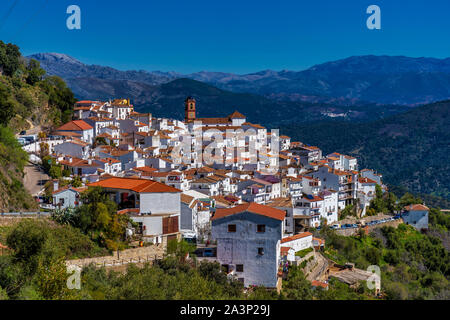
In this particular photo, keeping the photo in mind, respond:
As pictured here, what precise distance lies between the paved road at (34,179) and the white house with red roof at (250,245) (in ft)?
37.2

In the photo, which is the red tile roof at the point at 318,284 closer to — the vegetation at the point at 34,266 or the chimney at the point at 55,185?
the vegetation at the point at 34,266

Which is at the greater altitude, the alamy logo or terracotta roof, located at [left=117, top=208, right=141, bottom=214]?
terracotta roof, located at [left=117, top=208, right=141, bottom=214]

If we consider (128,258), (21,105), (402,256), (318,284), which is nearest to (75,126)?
(21,105)

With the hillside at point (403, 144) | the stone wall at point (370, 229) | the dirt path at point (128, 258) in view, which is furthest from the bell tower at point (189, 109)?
the hillside at point (403, 144)

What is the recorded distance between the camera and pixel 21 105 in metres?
34.8

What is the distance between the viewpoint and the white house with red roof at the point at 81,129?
35.4 metres

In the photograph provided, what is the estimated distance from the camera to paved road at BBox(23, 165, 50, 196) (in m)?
25.6

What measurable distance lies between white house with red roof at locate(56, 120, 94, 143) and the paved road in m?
7.12

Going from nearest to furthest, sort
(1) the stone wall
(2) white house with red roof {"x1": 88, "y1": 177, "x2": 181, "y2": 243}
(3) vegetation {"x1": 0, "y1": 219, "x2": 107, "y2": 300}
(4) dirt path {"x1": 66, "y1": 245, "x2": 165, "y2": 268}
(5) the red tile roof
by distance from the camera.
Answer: (3) vegetation {"x1": 0, "y1": 219, "x2": 107, "y2": 300} → (4) dirt path {"x1": 66, "y1": 245, "x2": 165, "y2": 268} → (5) the red tile roof → (2) white house with red roof {"x1": 88, "y1": 177, "x2": 181, "y2": 243} → (1) the stone wall

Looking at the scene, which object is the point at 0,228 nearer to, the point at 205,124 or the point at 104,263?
the point at 104,263

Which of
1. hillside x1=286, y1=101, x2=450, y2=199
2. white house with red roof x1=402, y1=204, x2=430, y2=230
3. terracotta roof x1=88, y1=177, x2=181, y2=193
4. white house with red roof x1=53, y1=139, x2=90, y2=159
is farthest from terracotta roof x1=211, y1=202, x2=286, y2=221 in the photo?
hillside x1=286, y1=101, x2=450, y2=199

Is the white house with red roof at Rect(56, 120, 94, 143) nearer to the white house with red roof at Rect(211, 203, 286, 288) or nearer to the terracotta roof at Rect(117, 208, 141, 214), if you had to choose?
the terracotta roof at Rect(117, 208, 141, 214)
